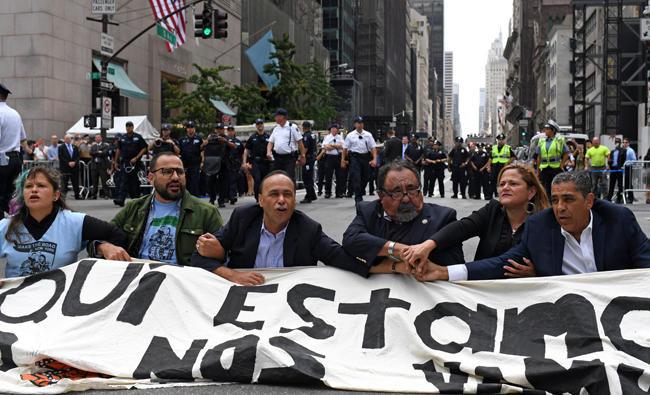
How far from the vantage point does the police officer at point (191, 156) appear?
16453 millimetres

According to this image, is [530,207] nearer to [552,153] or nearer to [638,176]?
[552,153]

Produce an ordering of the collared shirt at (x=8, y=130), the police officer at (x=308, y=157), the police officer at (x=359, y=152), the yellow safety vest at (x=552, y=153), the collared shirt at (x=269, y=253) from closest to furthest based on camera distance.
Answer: the collared shirt at (x=269, y=253) → the collared shirt at (x=8, y=130) → the yellow safety vest at (x=552, y=153) → the police officer at (x=308, y=157) → the police officer at (x=359, y=152)

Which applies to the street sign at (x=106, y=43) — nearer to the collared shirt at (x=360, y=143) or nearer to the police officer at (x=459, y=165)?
the collared shirt at (x=360, y=143)

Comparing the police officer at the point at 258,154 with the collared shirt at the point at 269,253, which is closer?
the collared shirt at the point at 269,253

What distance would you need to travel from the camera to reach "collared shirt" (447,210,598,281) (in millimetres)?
4730

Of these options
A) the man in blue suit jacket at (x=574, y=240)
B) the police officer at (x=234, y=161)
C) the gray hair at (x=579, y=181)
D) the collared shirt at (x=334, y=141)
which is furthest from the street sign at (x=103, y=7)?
the gray hair at (x=579, y=181)

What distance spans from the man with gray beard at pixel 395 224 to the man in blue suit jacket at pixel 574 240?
9.0 inches

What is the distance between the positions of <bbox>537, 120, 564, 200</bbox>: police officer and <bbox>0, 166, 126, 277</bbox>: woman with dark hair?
1226 centimetres

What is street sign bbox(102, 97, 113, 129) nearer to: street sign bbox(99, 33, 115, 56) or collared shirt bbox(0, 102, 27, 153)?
street sign bbox(99, 33, 115, 56)

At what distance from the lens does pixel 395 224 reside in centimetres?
524

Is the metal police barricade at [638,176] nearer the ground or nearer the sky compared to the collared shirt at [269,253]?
nearer the sky

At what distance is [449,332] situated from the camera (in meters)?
4.42

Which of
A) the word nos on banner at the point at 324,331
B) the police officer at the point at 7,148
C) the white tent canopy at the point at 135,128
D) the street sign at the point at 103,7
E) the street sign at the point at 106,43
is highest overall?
the street sign at the point at 103,7

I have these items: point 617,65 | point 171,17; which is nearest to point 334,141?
point 171,17
